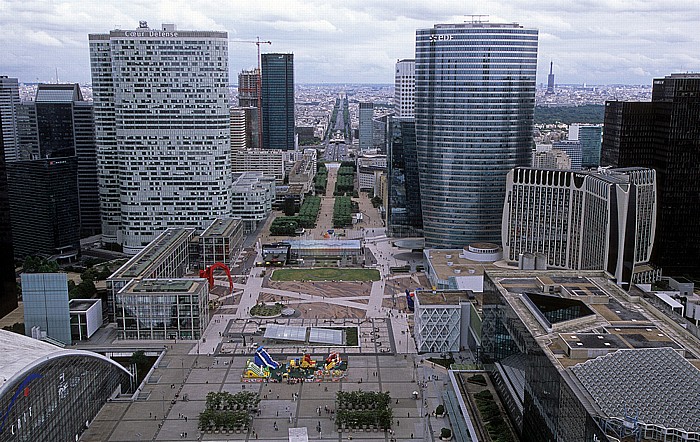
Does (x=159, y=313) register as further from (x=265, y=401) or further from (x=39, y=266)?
(x=39, y=266)

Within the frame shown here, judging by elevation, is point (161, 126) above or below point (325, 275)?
above

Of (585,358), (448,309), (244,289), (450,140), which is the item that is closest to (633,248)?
(448,309)

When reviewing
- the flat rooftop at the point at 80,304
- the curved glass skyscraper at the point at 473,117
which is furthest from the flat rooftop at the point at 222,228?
the curved glass skyscraper at the point at 473,117

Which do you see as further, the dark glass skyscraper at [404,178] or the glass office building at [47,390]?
the dark glass skyscraper at [404,178]

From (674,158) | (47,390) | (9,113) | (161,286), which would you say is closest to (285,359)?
(161,286)

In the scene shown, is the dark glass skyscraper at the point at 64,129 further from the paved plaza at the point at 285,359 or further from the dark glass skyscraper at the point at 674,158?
the dark glass skyscraper at the point at 674,158

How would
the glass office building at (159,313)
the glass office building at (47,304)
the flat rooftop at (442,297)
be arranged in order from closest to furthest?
the glass office building at (47,304)
the flat rooftop at (442,297)
the glass office building at (159,313)
